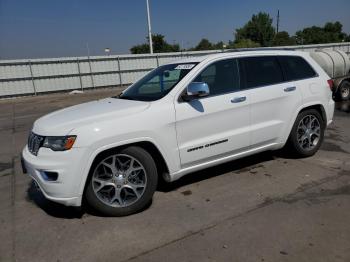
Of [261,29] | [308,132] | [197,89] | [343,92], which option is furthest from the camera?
[261,29]

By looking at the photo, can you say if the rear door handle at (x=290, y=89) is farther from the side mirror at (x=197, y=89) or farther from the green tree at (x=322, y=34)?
the green tree at (x=322, y=34)

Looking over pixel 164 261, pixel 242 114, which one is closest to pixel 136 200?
pixel 164 261

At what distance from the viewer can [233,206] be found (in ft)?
13.4

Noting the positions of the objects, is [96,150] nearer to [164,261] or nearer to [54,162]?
[54,162]

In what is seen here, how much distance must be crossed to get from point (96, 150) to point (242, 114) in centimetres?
199

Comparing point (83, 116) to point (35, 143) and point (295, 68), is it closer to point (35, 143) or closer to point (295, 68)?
point (35, 143)

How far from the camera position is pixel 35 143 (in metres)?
3.91

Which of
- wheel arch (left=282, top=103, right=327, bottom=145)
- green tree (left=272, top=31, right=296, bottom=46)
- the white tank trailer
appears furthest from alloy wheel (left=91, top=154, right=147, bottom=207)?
green tree (left=272, top=31, right=296, bottom=46)

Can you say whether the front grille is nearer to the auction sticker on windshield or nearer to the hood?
the hood

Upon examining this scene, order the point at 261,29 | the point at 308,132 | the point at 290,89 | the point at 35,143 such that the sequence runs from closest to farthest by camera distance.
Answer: the point at 35,143 → the point at 290,89 → the point at 308,132 → the point at 261,29

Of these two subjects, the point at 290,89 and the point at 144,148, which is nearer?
the point at 144,148

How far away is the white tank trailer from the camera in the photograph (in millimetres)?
12336

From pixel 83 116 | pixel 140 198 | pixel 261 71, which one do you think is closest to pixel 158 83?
pixel 83 116

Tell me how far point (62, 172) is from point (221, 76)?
2.30 meters
